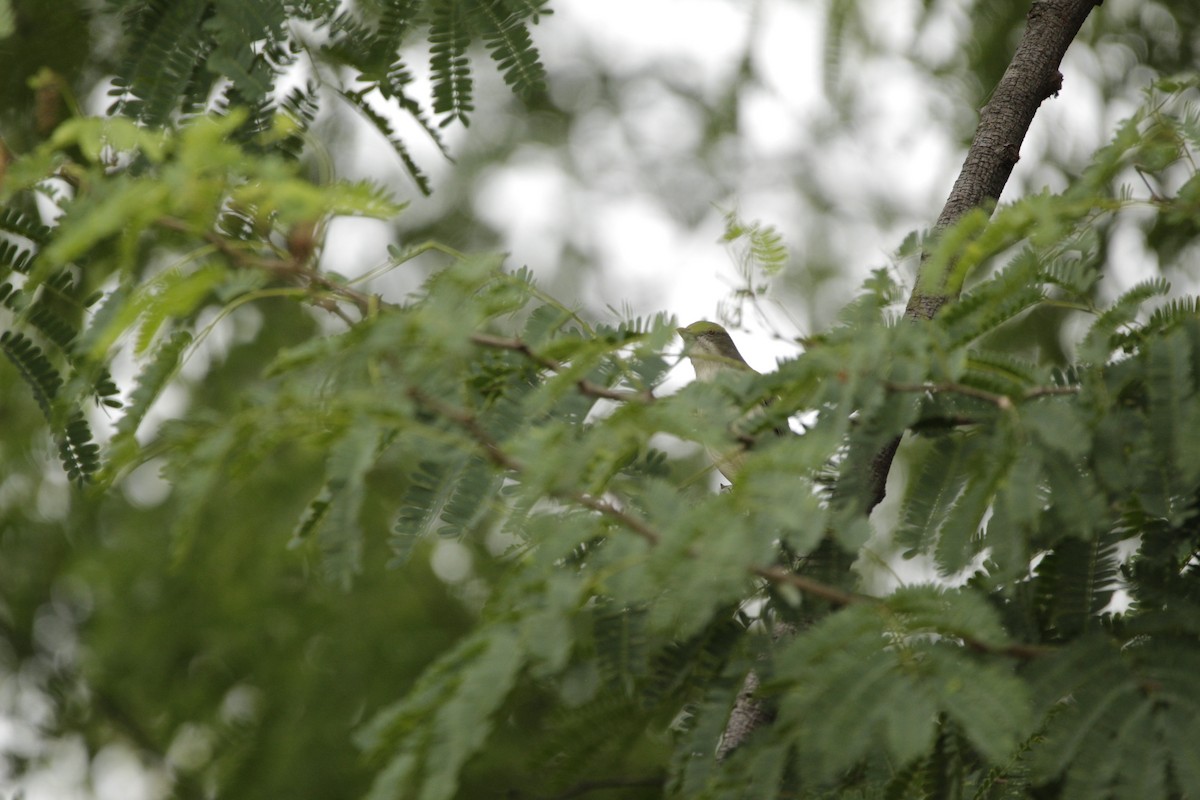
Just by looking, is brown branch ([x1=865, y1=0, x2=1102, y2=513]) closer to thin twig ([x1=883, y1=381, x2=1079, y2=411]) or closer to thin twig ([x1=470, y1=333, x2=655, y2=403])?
thin twig ([x1=883, y1=381, x2=1079, y2=411])

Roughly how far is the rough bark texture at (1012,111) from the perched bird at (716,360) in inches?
22.6

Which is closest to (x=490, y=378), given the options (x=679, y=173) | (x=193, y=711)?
(x=193, y=711)

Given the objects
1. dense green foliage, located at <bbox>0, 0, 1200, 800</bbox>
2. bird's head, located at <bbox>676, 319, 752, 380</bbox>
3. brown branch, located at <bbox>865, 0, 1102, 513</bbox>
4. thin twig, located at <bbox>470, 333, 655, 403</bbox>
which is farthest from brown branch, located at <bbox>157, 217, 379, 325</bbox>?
brown branch, located at <bbox>865, 0, 1102, 513</bbox>

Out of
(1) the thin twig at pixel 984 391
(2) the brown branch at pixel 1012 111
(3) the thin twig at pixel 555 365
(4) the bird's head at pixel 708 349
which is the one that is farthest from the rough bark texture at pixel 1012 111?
(3) the thin twig at pixel 555 365

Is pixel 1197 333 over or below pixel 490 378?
over

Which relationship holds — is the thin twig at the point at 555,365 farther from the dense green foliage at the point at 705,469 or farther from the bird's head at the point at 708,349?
the bird's head at the point at 708,349

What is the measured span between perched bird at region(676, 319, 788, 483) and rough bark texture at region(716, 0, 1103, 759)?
1.88 feet

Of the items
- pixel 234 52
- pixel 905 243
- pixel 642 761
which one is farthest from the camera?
pixel 642 761

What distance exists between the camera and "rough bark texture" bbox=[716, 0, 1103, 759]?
2.85 meters

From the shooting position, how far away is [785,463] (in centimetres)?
160

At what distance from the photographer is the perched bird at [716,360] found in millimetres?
1913

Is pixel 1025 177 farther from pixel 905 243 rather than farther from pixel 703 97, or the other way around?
pixel 905 243

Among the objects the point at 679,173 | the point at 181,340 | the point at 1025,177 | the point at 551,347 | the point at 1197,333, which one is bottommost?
the point at 181,340

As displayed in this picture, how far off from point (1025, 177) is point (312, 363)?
196 inches
